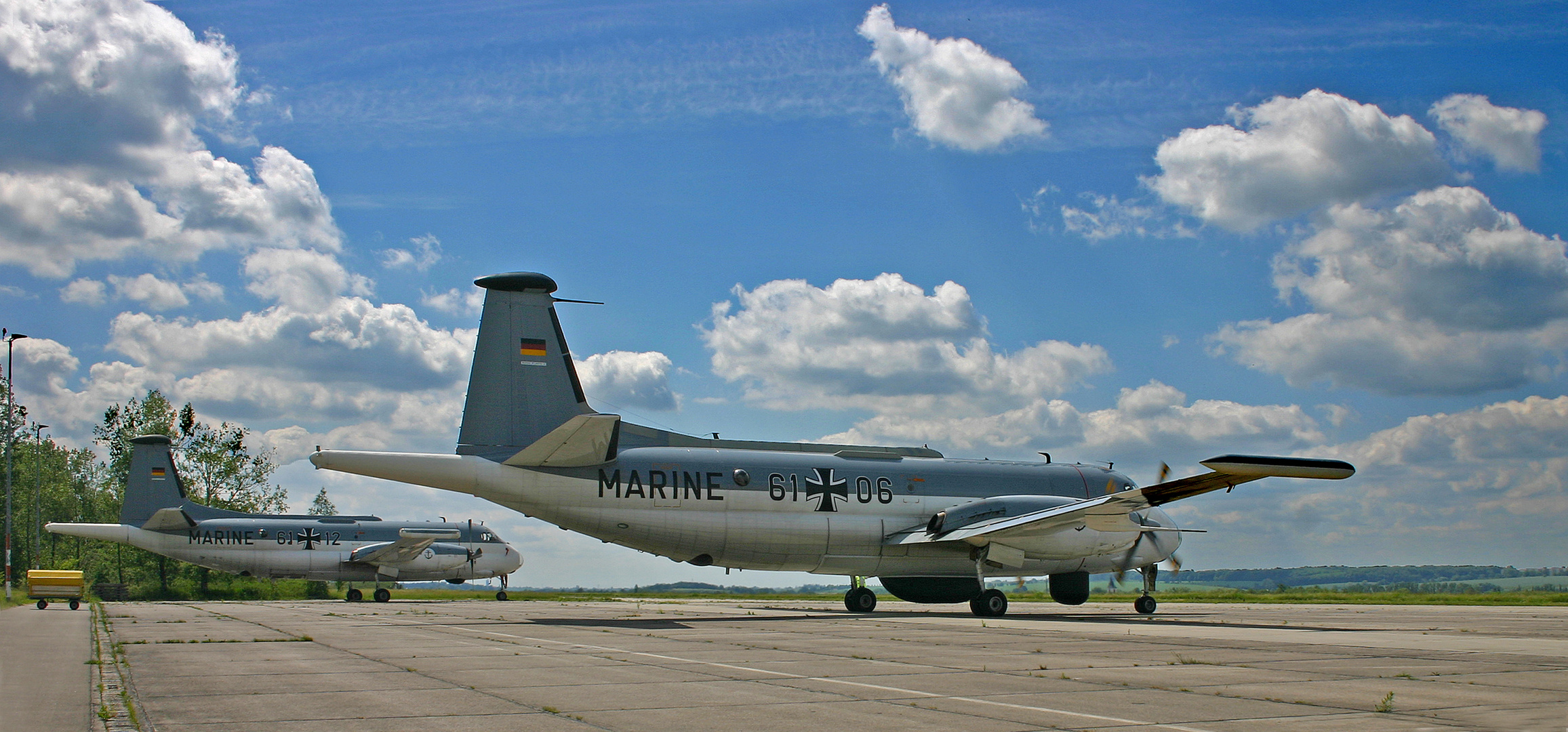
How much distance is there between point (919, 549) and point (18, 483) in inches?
2837

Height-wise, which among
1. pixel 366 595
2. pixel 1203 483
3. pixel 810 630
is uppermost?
pixel 1203 483

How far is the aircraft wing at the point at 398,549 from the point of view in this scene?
4809 centimetres

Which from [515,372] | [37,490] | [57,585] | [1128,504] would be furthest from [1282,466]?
[37,490]

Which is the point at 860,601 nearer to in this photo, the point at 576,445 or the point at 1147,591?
the point at 1147,591

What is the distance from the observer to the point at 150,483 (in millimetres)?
47625

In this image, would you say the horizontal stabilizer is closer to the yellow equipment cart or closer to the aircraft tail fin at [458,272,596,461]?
the aircraft tail fin at [458,272,596,461]

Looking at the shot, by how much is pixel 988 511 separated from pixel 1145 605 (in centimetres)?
472

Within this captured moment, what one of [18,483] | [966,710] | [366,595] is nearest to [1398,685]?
[966,710]

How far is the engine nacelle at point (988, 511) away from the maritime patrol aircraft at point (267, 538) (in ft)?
99.4

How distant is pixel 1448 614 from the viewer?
27125mm

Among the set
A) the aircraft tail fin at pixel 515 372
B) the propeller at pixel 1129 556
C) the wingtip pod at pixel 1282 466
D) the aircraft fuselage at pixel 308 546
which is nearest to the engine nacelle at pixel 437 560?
the aircraft fuselage at pixel 308 546

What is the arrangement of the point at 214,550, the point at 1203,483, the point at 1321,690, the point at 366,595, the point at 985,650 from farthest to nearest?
the point at 366,595
the point at 214,550
the point at 1203,483
the point at 985,650
the point at 1321,690

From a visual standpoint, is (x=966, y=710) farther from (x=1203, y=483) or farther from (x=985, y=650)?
(x=1203, y=483)

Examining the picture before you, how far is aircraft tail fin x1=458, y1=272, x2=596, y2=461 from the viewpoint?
22.8 m
